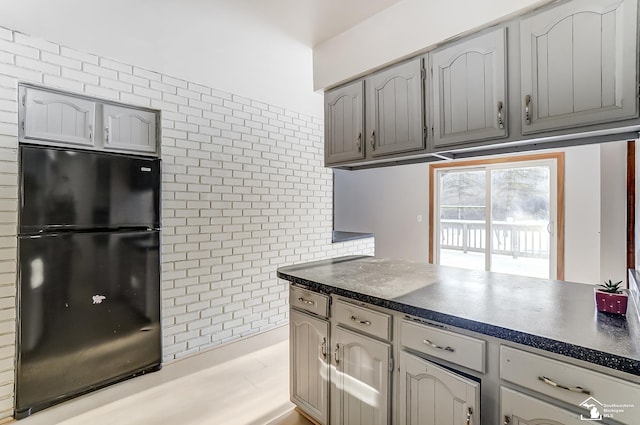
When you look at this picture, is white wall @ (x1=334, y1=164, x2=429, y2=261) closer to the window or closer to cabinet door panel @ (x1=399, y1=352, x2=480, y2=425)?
the window

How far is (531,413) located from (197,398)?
2103 mm

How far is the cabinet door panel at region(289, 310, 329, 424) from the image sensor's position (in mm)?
1836

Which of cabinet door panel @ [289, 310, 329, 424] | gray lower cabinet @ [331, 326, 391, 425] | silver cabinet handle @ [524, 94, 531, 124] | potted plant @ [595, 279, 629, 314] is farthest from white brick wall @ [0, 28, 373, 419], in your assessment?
potted plant @ [595, 279, 629, 314]

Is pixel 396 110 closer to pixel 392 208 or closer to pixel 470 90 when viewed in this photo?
pixel 470 90

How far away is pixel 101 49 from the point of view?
2.26m

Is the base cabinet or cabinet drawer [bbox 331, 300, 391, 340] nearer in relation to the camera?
the base cabinet

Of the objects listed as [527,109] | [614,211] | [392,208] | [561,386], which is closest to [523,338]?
[561,386]

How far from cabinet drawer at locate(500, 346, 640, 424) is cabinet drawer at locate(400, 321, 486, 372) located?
9cm

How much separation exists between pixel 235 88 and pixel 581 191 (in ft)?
14.6

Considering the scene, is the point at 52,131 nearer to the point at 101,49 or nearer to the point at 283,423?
the point at 101,49

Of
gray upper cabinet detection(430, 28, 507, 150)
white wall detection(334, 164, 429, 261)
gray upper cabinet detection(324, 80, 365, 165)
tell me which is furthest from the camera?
white wall detection(334, 164, 429, 261)

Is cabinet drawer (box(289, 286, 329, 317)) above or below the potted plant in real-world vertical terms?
below

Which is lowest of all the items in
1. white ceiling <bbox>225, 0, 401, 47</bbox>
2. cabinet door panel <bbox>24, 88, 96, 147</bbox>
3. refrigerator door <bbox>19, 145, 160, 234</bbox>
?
refrigerator door <bbox>19, 145, 160, 234</bbox>

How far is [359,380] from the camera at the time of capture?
1.65 meters
